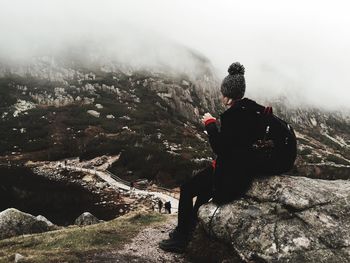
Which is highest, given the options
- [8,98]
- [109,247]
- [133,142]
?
[109,247]

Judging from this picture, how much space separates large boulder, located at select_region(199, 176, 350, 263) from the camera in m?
7.92

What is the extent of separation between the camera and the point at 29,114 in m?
116

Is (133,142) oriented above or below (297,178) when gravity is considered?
below

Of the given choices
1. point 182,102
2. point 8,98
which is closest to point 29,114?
point 8,98

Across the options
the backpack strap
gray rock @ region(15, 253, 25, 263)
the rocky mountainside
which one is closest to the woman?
the backpack strap

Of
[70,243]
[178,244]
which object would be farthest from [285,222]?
[70,243]

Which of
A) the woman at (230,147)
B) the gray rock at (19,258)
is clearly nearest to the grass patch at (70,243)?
the gray rock at (19,258)

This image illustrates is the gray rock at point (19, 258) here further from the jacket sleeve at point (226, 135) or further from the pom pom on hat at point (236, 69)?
the pom pom on hat at point (236, 69)

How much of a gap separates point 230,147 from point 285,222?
6.35 ft

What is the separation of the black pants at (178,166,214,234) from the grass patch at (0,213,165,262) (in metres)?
2.24

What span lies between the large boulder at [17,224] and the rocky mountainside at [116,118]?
4010 centimetres

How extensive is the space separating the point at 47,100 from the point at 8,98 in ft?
40.2

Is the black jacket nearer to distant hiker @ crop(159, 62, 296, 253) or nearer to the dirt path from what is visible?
distant hiker @ crop(159, 62, 296, 253)

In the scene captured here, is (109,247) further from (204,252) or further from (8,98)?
(8,98)
